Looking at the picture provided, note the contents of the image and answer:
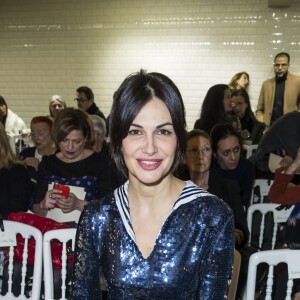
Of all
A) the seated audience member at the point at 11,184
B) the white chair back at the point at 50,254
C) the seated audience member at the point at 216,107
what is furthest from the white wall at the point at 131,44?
the white chair back at the point at 50,254

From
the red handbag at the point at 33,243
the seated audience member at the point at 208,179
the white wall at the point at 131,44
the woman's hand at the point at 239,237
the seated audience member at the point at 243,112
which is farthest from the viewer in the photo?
the white wall at the point at 131,44

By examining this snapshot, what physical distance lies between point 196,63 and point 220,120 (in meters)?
2.23

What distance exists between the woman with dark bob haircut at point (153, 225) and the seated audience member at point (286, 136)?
5.68 feet

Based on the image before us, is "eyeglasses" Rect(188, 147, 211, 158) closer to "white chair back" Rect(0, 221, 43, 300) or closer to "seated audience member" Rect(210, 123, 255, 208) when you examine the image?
"seated audience member" Rect(210, 123, 255, 208)

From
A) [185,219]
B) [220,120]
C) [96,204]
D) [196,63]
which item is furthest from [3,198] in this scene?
[196,63]

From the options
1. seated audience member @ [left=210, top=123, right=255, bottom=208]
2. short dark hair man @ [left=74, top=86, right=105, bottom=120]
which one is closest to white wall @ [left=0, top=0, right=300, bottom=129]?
short dark hair man @ [left=74, top=86, right=105, bottom=120]

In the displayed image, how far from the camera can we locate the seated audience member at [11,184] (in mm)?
2543

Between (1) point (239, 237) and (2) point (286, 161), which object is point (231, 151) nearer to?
(2) point (286, 161)

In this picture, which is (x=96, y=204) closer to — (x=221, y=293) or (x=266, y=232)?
(x=221, y=293)

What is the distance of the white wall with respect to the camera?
18.9ft

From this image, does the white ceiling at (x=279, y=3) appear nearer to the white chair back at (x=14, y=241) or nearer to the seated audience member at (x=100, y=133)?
the seated audience member at (x=100, y=133)

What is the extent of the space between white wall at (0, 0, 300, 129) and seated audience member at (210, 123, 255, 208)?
2.92 metres

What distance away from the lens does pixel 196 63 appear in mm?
5984

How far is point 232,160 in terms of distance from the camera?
10.2 feet
